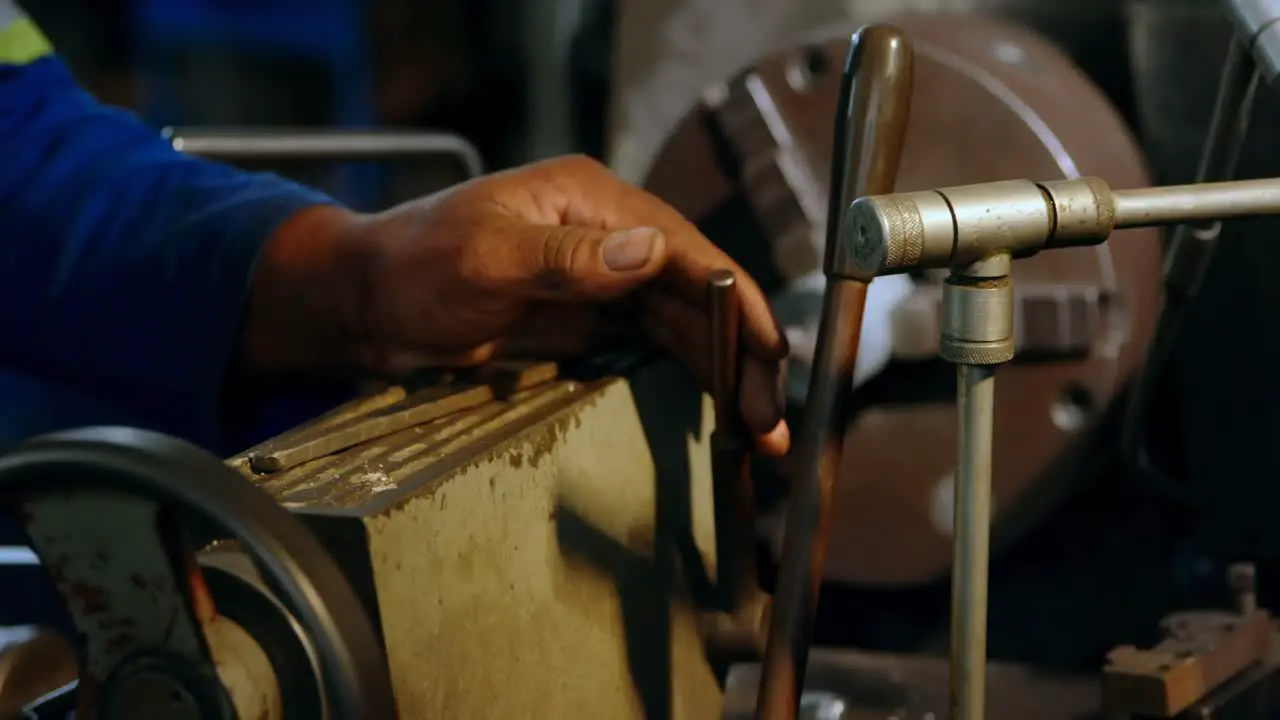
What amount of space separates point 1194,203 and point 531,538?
0.29m

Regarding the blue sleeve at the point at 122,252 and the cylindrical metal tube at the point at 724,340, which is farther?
the blue sleeve at the point at 122,252

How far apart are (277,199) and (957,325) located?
0.54 m

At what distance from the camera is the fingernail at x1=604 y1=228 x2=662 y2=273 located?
28.4 inches

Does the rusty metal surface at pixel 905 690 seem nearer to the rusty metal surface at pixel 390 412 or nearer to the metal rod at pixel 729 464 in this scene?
the metal rod at pixel 729 464

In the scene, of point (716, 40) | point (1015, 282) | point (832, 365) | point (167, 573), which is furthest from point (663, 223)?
point (716, 40)

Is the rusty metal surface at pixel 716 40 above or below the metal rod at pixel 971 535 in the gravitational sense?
above

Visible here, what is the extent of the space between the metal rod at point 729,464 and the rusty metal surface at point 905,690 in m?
0.11

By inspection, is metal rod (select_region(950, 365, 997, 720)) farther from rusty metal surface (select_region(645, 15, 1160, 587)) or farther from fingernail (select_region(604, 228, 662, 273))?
rusty metal surface (select_region(645, 15, 1160, 587))

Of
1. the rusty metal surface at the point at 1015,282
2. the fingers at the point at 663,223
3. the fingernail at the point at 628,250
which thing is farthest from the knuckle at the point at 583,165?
the rusty metal surface at the point at 1015,282

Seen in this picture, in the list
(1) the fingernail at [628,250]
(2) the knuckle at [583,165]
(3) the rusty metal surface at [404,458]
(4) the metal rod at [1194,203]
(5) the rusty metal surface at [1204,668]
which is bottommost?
(5) the rusty metal surface at [1204,668]

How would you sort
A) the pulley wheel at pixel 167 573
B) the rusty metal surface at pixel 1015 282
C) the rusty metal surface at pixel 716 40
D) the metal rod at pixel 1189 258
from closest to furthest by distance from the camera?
the pulley wheel at pixel 167 573, the metal rod at pixel 1189 258, the rusty metal surface at pixel 1015 282, the rusty metal surface at pixel 716 40

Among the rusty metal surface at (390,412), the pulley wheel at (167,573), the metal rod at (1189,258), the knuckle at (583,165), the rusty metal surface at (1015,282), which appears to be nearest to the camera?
the pulley wheel at (167,573)

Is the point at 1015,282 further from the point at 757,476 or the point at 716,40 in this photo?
the point at 716,40

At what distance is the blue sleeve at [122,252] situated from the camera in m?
0.91
